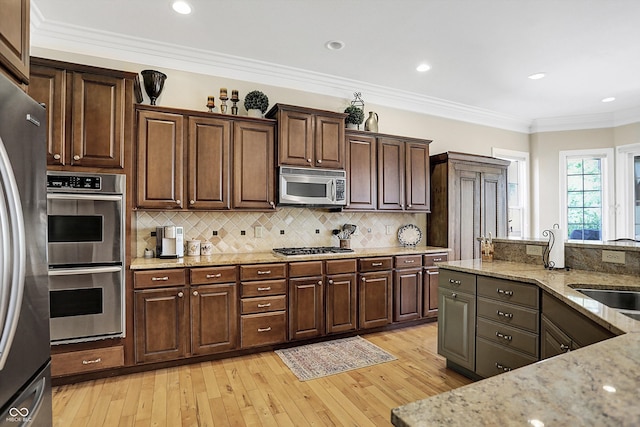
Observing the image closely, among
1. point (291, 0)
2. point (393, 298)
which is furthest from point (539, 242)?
point (291, 0)

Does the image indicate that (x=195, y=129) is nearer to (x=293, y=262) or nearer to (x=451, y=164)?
(x=293, y=262)

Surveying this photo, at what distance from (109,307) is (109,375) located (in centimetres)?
58

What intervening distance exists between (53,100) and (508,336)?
3758 millimetres

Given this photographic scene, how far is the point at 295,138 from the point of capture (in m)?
3.63

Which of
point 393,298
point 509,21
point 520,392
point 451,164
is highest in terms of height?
point 509,21

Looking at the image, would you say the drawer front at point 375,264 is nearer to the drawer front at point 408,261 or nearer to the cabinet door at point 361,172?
the drawer front at point 408,261

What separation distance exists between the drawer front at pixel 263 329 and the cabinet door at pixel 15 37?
2438 mm

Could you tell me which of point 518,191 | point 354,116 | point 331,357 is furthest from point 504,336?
point 518,191

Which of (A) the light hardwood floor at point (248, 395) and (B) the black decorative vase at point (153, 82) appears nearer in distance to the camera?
(A) the light hardwood floor at point (248, 395)

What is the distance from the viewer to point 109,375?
2.78 m

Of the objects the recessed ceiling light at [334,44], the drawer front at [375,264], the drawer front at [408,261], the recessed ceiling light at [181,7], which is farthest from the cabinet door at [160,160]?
the drawer front at [408,261]

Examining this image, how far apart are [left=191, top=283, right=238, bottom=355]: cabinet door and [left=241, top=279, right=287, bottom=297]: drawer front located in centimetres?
11

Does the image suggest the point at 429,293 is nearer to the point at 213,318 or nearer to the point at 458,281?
the point at 458,281

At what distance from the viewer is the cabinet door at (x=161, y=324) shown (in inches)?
111
